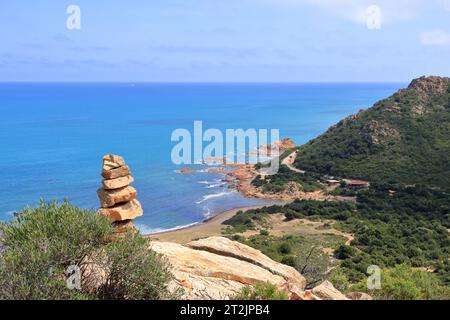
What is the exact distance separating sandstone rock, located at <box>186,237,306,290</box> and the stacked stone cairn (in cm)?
455

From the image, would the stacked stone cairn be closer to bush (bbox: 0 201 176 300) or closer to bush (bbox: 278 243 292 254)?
bush (bbox: 0 201 176 300)

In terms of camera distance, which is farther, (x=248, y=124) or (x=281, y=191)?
(x=248, y=124)

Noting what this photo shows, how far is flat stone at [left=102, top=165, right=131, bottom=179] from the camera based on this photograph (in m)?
17.6

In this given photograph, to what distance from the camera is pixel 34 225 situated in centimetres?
1502

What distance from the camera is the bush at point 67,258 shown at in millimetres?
12414

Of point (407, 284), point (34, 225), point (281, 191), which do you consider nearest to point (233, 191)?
point (281, 191)

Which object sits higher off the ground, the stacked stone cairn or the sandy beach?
the stacked stone cairn

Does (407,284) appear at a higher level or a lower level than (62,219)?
lower

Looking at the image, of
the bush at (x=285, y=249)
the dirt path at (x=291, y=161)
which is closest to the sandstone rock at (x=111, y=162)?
the bush at (x=285, y=249)

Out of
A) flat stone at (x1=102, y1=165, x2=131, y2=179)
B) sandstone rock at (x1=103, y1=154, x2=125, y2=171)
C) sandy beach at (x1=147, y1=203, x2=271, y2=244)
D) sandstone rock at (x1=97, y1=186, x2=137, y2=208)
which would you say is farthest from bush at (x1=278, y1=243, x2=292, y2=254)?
sandstone rock at (x1=103, y1=154, x2=125, y2=171)

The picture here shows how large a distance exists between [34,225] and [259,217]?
45.1m

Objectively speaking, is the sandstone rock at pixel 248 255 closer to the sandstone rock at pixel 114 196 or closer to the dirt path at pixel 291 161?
the sandstone rock at pixel 114 196
